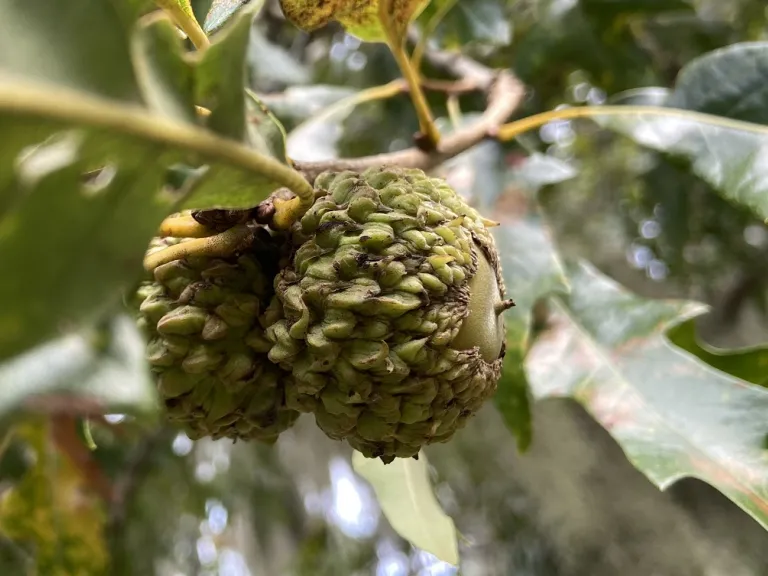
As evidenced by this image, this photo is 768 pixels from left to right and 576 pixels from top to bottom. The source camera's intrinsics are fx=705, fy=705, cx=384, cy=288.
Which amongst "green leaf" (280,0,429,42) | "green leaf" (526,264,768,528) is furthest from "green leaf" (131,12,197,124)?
"green leaf" (526,264,768,528)

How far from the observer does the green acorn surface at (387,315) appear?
0.59 meters

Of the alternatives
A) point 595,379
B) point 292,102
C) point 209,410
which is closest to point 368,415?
point 209,410

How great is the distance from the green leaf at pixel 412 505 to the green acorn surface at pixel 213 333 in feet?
0.78

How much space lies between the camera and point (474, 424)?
7.92 ft

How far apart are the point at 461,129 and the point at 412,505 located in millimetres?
552

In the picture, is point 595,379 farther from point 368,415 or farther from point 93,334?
point 93,334

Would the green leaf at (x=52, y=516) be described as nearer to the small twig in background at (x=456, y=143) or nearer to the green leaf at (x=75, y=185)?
the small twig in background at (x=456, y=143)

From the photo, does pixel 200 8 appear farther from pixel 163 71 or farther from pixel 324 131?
pixel 163 71

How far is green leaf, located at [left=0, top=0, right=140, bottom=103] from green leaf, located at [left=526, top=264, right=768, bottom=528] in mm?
662

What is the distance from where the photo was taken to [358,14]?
821 millimetres

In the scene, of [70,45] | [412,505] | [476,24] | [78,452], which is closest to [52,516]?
[78,452]

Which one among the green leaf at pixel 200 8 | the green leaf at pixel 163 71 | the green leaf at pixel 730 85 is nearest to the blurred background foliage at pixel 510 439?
the green leaf at pixel 730 85

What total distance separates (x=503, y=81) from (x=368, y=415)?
92cm

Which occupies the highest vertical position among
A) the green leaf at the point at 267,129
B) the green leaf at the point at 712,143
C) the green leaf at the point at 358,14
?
the green leaf at the point at 267,129
